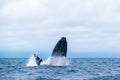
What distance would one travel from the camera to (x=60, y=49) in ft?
135

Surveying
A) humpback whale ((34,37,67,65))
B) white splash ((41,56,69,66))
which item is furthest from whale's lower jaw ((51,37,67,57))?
white splash ((41,56,69,66))

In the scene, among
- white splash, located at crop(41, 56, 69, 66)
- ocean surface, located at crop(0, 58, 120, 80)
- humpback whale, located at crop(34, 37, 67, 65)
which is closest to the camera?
ocean surface, located at crop(0, 58, 120, 80)

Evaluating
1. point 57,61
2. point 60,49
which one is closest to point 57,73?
point 57,61

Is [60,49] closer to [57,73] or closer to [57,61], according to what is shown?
[57,61]

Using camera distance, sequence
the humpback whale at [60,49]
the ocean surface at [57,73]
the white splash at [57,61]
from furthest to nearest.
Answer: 1. the white splash at [57,61]
2. the humpback whale at [60,49]
3. the ocean surface at [57,73]

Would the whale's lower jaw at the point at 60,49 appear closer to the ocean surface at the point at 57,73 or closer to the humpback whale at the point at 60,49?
the humpback whale at the point at 60,49

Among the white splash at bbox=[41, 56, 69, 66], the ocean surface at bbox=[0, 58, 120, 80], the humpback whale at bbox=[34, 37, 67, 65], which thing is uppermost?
the humpback whale at bbox=[34, 37, 67, 65]

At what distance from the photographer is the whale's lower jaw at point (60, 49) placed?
41.0 metres

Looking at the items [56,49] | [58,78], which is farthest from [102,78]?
[56,49]

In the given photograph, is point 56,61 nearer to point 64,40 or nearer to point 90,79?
point 64,40

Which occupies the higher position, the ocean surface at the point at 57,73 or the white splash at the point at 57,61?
the white splash at the point at 57,61

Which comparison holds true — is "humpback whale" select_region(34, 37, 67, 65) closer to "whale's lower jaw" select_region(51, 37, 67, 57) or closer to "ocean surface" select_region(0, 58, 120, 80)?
"whale's lower jaw" select_region(51, 37, 67, 57)

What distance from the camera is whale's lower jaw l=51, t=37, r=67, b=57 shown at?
135 ft

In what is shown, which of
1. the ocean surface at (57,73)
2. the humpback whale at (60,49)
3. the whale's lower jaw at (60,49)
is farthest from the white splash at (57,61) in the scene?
the ocean surface at (57,73)
